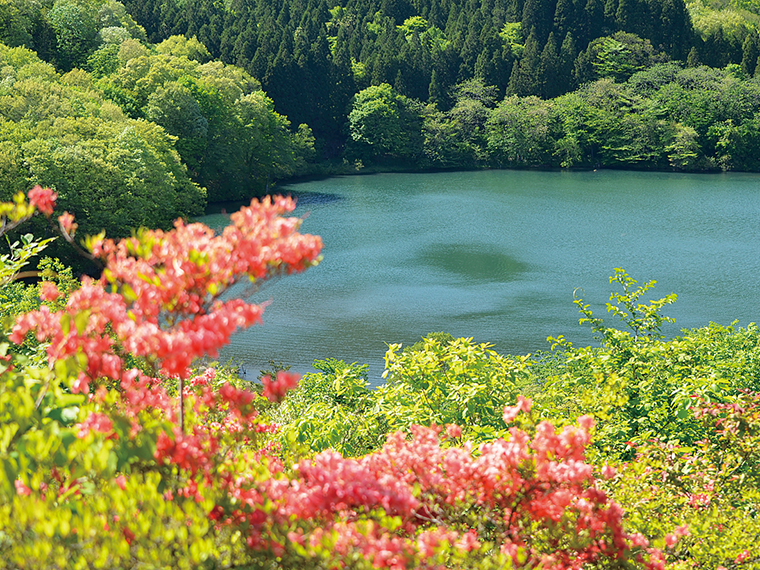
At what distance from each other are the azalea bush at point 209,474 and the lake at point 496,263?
6.10 meters

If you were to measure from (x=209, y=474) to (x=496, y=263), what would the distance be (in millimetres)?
27440

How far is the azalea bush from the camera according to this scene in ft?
9.89

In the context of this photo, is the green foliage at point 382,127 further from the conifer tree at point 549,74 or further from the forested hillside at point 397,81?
the conifer tree at point 549,74

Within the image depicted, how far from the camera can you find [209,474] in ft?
11.8

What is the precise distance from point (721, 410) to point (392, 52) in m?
69.2

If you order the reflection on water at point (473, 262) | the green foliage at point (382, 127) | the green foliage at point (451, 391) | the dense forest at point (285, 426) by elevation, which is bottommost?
the reflection on water at point (473, 262)

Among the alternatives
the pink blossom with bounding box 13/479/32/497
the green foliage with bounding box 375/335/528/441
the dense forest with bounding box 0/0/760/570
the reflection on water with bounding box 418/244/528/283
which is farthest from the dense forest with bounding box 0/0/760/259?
the pink blossom with bounding box 13/479/32/497

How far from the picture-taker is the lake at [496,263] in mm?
21844

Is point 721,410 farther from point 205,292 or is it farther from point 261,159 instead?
point 261,159

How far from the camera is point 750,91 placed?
211 feet

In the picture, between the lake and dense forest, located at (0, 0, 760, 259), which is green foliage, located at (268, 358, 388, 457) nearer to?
the lake

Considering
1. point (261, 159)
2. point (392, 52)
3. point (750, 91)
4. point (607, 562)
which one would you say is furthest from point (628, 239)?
point (392, 52)

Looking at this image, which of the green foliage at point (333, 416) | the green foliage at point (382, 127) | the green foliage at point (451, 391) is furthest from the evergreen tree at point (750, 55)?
the green foliage at point (451, 391)

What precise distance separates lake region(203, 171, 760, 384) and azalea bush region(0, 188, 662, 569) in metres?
6.10
